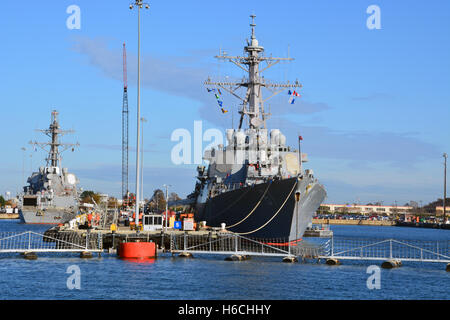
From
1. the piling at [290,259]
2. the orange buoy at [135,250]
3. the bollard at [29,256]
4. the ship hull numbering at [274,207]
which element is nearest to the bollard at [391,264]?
the piling at [290,259]

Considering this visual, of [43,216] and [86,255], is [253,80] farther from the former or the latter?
[43,216]

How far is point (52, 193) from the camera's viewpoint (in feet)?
390

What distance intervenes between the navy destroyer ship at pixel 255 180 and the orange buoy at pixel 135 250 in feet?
27.6

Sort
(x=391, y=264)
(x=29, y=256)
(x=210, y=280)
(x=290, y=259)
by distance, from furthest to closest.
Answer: (x=29, y=256) < (x=290, y=259) < (x=391, y=264) < (x=210, y=280)

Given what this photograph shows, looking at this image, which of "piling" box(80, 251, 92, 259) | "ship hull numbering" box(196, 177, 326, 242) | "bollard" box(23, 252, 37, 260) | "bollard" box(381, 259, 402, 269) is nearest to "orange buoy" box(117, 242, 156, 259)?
"piling" box(80, 251, 92, 259)

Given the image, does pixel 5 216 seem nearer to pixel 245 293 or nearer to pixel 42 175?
pixel 42 175

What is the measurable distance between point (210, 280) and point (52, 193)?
9452cm

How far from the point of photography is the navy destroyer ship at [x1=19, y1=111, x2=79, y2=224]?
114 metres

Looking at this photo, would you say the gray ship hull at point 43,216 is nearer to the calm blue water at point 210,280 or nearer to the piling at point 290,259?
the calm blue water at point 210,280

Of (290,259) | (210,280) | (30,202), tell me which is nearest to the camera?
(210,280)

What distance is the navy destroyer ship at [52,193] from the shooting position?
114 metres

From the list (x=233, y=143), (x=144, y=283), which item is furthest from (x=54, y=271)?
(x=233, y=143)

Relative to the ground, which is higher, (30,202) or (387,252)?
(30,202)

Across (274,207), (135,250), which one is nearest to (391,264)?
(274,207)
